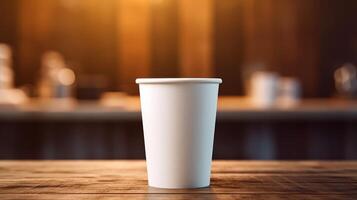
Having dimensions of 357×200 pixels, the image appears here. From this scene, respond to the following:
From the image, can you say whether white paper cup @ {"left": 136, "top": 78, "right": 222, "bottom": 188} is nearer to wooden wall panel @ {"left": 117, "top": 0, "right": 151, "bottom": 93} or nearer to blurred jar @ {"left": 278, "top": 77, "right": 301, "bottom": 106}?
blurred jar @ {"left": 278, "top": 77, "right": 301, "bottom": 106}

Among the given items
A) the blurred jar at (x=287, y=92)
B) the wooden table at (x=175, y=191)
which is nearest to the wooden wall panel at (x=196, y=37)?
the blurred jar at (x=287, y=92)

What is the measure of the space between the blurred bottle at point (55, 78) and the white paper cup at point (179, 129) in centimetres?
256

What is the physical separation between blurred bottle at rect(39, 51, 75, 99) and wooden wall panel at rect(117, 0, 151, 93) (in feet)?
1.22

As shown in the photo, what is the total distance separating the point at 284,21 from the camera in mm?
3887

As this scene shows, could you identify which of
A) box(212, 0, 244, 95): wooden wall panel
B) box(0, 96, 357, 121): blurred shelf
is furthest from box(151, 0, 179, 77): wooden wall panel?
box(0, 96, 357, 121): blurred shelf

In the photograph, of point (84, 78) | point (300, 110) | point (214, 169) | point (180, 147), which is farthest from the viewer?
point (84, 78)

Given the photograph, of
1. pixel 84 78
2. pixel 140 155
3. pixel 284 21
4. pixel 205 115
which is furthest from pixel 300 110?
pixel 205 115

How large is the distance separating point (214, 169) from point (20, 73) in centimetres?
304

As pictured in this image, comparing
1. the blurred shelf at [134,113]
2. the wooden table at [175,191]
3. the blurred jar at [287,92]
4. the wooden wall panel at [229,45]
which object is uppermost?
the wooden wall panel at [229,45]

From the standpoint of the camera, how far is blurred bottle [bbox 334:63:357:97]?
3652 millimetres

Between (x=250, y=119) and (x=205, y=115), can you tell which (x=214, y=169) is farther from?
(x=250, y=119)

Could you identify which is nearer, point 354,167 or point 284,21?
point 354,167

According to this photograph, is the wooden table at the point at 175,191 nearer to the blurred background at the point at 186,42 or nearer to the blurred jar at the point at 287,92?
the blurred jar at the point at 287,92

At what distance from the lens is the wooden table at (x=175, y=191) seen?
2.67 feet
